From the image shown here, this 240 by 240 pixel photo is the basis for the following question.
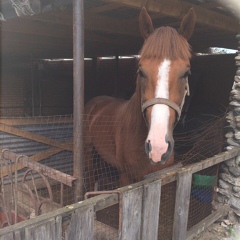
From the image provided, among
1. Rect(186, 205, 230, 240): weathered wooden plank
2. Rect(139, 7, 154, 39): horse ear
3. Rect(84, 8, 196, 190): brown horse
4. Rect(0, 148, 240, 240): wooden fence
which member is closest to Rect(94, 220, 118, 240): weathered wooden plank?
Rect(0, 148, 240, 240): wooden fence

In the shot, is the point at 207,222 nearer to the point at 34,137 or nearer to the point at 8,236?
the point at 8,236

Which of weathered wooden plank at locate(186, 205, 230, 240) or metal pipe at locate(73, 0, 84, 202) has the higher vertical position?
metal pipe at locate(73, 0, 84, 202)

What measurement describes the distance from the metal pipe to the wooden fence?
44 centimetres

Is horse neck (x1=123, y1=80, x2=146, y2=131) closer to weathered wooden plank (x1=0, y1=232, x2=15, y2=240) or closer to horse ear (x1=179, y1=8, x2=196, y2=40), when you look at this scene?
horse ear (x1=179, y1=8, x2=196, y2=40)

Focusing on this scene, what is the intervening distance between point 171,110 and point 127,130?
3.05ft

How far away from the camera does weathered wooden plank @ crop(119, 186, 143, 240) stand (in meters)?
1.64

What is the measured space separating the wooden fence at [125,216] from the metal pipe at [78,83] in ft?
1.44

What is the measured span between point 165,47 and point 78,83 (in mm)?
729

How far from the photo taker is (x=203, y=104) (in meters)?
7.88

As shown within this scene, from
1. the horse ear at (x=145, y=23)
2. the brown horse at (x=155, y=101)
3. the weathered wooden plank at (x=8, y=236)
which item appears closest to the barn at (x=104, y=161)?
the weathered wooden plank at (x=8, y=236)

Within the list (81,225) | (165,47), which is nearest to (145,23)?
(165,47)

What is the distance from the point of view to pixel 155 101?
5.96 feet

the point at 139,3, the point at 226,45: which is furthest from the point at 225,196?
the point at 226,45

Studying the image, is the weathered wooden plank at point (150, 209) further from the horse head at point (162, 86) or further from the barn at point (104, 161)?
the horse head at point (162, 86)
